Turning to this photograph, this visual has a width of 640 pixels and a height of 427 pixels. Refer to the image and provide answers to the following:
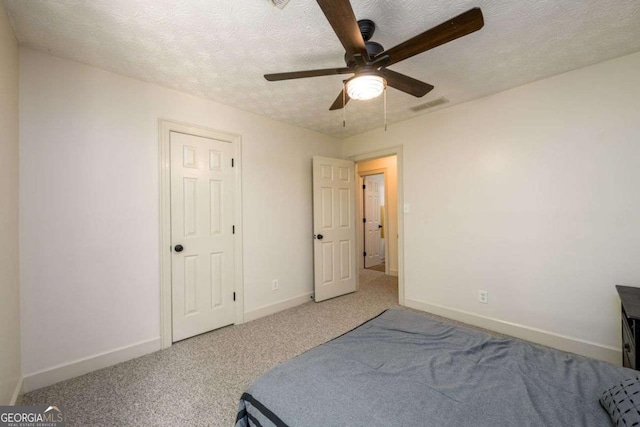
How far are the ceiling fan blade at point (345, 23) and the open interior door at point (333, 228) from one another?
227cm

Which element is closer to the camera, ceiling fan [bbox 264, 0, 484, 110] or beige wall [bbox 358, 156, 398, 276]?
ceiling fan [bbox 264, 0, 484, 110]

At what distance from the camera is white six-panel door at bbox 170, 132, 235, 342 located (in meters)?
2.57

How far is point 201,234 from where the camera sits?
8.96 ft

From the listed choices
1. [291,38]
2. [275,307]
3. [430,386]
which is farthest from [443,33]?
[275,307]

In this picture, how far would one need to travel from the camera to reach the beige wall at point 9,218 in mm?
1482

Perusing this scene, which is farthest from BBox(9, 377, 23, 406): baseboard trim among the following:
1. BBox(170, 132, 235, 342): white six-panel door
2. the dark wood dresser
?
the dark wood dresser

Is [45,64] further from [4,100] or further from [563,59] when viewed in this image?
[563,59]

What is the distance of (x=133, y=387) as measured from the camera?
190 cm

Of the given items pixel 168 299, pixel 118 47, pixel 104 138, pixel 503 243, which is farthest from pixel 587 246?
pixel 104 138

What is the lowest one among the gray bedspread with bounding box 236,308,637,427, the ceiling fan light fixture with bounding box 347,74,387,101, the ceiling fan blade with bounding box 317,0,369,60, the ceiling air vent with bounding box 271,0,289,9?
the gray bedspread with bounding box 236,308,637,427

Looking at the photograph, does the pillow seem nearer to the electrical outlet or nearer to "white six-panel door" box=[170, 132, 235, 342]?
the electrical outlet

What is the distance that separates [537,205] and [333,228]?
7.66ft

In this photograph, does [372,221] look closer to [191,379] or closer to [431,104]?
[431,104]

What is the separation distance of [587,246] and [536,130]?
1.11m
